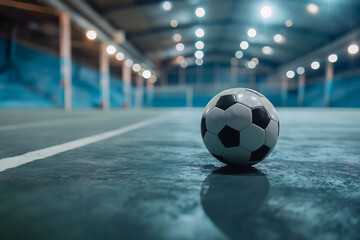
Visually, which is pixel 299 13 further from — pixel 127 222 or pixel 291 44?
pixel 127 222

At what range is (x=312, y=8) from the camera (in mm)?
16391

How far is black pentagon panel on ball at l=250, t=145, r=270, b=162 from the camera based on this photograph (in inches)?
73.9

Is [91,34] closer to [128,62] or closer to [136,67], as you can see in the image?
[128,62]

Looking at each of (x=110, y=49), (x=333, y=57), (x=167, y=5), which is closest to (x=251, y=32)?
(x=333, y=57)

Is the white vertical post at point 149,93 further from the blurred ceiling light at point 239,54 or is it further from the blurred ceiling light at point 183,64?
the blurred ceiling light at point 239,54

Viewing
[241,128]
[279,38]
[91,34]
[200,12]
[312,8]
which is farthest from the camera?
[279,38]

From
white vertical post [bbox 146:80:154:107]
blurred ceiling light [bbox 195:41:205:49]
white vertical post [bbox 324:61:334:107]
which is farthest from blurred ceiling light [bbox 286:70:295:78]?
white vertical post [bbox 146:80:154:107]

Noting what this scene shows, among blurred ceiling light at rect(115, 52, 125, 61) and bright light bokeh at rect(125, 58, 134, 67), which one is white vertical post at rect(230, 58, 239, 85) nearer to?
bright light bokeh at rect(125, 58, 134, 67)

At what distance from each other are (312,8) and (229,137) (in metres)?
18.1

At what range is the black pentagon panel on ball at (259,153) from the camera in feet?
6.16

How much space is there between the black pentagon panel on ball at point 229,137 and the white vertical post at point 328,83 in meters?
28.7

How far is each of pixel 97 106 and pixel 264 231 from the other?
2656 cm

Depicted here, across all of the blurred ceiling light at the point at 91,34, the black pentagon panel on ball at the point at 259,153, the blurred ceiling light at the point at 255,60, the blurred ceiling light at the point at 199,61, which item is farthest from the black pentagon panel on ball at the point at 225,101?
the blurred ceiling light at the point at 255,60

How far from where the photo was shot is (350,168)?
1.96m
